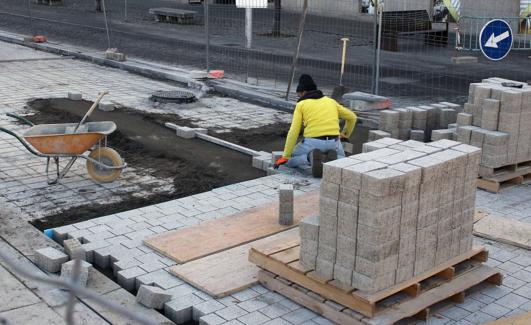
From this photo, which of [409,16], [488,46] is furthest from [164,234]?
[409,16]

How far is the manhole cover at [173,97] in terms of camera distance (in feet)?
49.9

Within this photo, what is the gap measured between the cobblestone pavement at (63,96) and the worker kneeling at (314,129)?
187 cm

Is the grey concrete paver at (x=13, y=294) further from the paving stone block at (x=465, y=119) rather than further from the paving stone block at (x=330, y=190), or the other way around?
the paving stone block at (x=465, y=119)

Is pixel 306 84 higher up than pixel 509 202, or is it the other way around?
pixel 306 84

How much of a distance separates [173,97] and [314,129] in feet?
19.4

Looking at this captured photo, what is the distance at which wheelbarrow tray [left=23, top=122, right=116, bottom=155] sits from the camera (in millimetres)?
9242

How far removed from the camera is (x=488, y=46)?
13.5m

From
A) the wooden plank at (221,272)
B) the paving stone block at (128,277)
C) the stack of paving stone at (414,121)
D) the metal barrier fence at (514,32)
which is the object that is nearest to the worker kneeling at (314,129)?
the stack of paving stone at (414,121)

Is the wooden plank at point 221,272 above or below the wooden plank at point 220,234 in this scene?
below

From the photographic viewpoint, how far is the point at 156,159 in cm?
1128

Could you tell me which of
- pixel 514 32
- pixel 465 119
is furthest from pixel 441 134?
pixel 514 32

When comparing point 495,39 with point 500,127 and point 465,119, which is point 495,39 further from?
point 500,127

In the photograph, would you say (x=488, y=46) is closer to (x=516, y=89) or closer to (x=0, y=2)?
(x=516, y=89)

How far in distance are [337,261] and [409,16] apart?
19031mm
